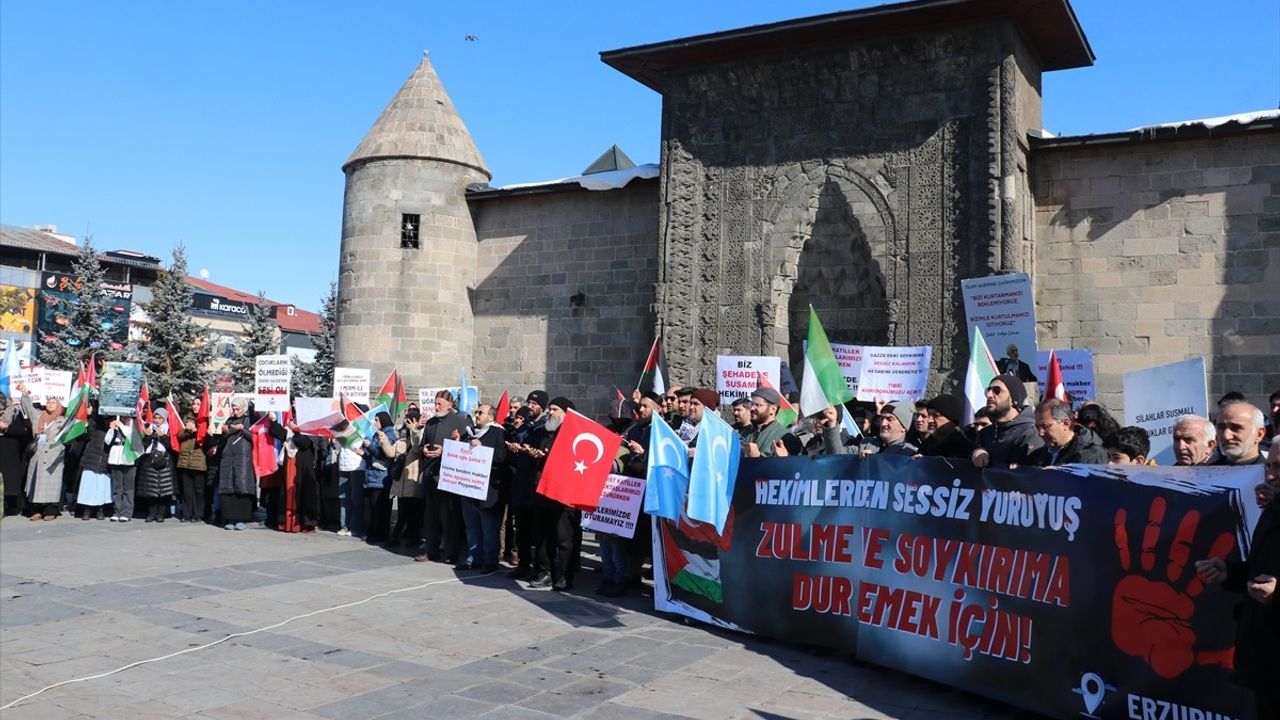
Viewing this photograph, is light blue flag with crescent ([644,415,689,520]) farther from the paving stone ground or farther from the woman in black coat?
the woman in black coat

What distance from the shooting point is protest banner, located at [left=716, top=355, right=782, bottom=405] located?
1245 centimetres

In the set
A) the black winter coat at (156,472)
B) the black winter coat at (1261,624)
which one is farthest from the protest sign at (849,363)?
the black winter coat at (156,472)

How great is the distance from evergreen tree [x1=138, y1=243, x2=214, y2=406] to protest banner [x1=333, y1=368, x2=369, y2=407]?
58.1 ft

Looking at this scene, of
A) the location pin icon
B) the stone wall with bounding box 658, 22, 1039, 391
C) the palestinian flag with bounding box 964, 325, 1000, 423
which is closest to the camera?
the location pin icon

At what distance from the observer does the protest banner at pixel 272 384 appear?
13.6 m

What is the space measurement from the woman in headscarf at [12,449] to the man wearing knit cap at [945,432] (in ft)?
43.6

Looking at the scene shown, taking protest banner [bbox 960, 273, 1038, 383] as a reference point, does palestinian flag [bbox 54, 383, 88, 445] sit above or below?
below

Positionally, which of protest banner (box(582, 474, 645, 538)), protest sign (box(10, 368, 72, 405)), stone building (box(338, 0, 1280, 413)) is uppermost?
stone building (box(338, 0, 1280, 413))

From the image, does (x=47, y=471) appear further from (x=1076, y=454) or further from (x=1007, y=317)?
(x=1076, y=454)

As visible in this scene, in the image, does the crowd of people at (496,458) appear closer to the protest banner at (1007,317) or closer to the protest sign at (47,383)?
the protest sign at (47,383)

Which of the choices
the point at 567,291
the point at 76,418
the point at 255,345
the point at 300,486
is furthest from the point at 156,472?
the point at 255,345

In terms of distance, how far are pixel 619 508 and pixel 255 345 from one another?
28054mm

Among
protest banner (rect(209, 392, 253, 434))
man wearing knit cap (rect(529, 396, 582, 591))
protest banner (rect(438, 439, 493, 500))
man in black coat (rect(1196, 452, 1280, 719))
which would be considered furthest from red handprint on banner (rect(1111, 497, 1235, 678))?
protest banner (rect(209, 392, 253, 434))

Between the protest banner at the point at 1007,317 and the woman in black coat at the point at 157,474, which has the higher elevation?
the protest banner at the point at 1007,317
